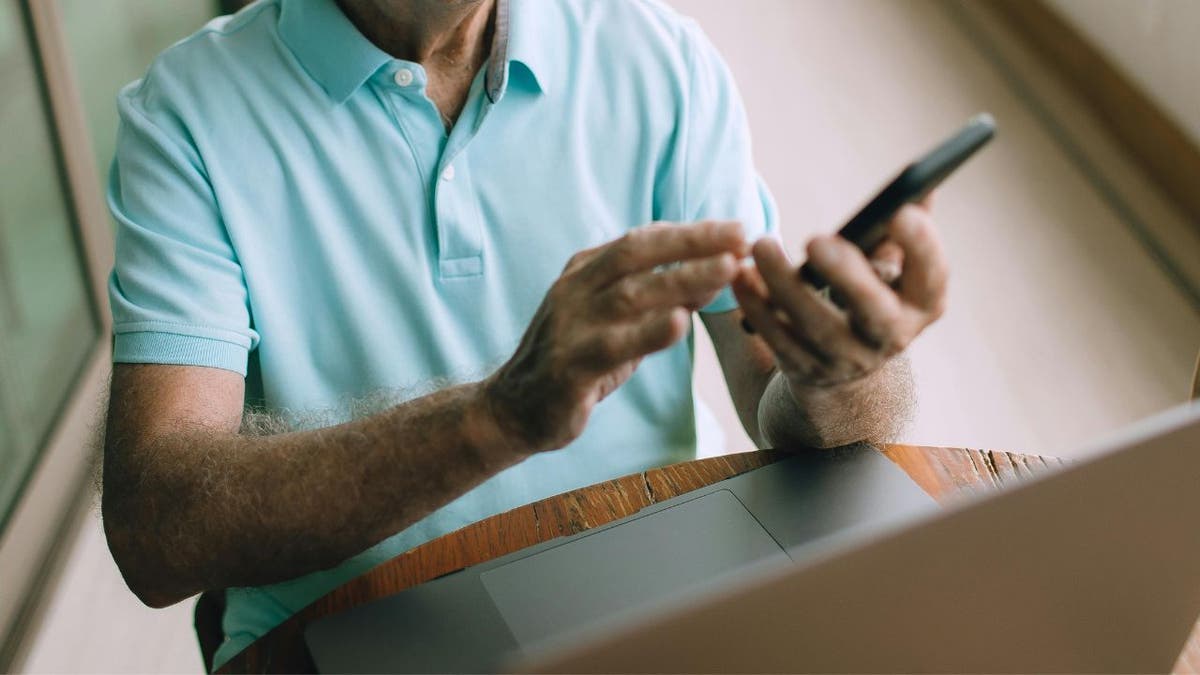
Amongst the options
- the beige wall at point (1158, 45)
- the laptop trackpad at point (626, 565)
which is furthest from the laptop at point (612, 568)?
the beige wall at point (1158, 45)

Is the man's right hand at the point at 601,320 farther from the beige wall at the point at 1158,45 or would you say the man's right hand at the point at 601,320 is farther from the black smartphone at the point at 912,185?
the beige wall at the point at 1158,45

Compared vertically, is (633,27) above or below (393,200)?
above

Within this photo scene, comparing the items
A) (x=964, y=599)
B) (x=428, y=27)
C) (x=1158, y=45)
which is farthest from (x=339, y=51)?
(x=1158, y=45)

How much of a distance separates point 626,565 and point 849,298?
0.31 m

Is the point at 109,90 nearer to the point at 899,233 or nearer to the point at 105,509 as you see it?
the point at 105,509

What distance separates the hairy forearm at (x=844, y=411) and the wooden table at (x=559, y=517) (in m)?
0.03

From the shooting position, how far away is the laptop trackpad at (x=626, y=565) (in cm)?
81

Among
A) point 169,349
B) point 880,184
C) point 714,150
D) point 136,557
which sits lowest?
point 880,184

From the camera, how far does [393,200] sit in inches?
43.1

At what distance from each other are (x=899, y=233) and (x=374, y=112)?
62 cm

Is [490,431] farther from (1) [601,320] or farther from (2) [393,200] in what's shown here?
(2) [393,200]

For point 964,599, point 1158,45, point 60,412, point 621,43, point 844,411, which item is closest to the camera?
point 964,599

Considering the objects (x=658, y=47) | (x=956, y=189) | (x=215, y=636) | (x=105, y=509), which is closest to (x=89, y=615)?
(x=215, y=636)

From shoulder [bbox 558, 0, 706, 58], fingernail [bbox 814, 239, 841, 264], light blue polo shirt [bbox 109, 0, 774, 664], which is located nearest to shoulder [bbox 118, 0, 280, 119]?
light blue polo shirt [bbox 109, 0, 774, 664]
